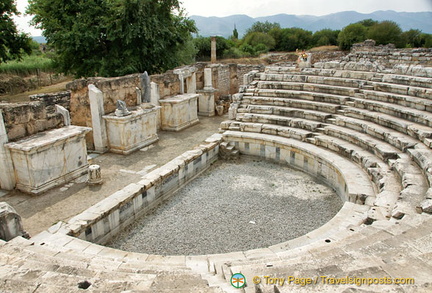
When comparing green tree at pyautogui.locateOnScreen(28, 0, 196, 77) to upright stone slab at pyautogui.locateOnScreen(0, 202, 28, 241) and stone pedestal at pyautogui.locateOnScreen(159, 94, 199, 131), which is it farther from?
upright stone slab at pyautogui.locateOnScreen(0, 202, 28, 241)

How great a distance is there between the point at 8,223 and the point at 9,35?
51.3ft

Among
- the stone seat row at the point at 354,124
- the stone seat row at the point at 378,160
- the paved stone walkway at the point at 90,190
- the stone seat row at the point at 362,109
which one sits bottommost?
the paved stone walkway at the point at 90,190

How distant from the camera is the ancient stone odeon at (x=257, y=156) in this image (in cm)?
355

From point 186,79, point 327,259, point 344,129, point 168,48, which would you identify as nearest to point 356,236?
point 327,259

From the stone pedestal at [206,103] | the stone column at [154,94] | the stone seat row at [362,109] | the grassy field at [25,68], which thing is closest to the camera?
the stone seat row at [362,109]

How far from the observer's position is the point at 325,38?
131ft

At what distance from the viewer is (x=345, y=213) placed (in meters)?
6.21

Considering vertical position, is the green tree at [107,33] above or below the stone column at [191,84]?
above

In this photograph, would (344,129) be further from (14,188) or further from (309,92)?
(14,188)

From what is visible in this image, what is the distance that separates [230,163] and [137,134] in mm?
2881

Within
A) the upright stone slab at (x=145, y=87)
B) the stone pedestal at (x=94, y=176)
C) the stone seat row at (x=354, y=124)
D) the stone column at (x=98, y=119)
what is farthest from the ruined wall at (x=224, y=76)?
the stone pedestal at (x=94, y=176)

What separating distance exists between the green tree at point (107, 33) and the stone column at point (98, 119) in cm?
706

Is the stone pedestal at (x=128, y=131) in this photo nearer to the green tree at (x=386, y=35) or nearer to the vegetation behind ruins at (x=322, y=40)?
the vegetation behind ruins at (x=322, y=40)

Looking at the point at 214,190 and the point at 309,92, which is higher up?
the point at 309,92
